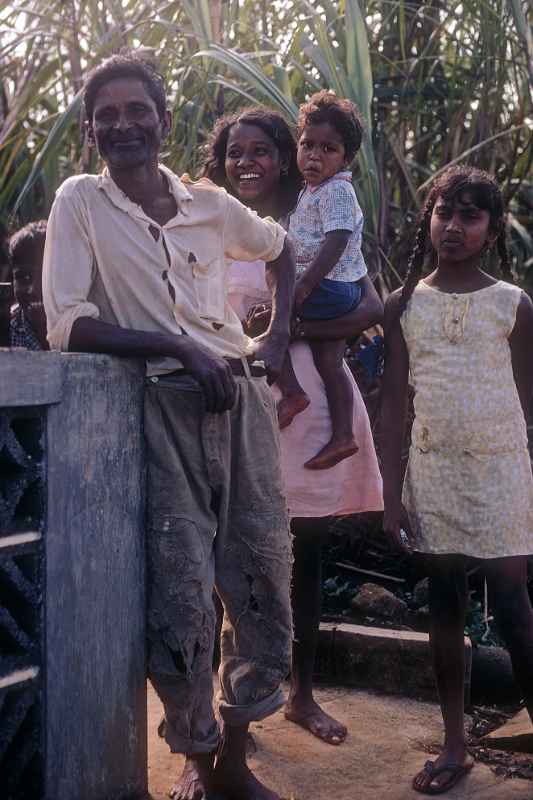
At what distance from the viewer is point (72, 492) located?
2.52 meters

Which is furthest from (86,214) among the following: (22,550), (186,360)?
(22,550)

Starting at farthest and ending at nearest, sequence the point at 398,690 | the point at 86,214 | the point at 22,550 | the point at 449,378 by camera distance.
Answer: the point at 398,690 < the point at 449,378 < the point at 86,214 < the point at 22,550

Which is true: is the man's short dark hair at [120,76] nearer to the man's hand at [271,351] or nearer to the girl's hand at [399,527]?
the man's hand at [271,351]

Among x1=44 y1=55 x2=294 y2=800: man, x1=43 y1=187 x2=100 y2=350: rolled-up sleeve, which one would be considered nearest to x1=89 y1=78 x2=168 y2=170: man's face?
x1=44 y1=55 x2=294 y2=800: man

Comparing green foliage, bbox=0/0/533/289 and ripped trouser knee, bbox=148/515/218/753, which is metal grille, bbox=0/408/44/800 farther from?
green foliage, bbox=0/0/533/289

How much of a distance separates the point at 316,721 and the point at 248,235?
60.7 inches

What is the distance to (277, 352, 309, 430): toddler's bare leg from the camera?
3330mm

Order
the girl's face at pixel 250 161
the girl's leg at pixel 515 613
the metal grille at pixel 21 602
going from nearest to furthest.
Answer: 1. the metal grille at pixel 21 602
2. the girl's leg at pixel 515 613
3. the girl's face at pixel 250 161

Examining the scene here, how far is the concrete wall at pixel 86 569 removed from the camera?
2451 mm

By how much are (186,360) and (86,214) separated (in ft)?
1.40

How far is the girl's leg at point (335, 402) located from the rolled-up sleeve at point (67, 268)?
996 mm

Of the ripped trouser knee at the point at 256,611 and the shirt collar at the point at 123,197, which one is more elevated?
the shirt collar at the point at 123,197

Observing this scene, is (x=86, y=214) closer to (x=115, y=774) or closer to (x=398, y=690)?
(x=115, y=774)

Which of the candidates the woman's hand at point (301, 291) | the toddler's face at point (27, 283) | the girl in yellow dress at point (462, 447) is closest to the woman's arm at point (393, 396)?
the girl in yellow dress at point (462, 447)
